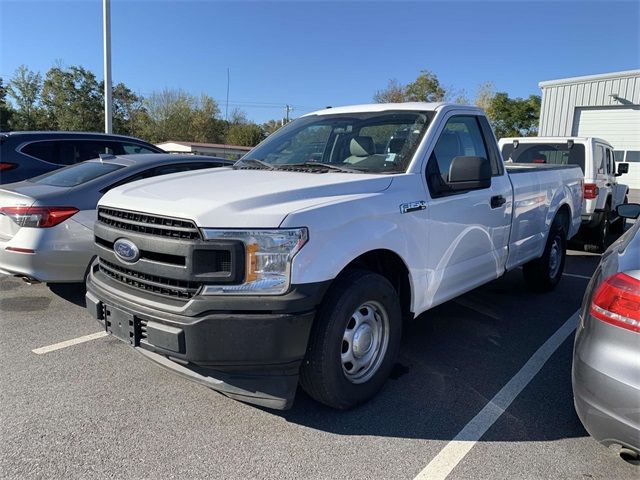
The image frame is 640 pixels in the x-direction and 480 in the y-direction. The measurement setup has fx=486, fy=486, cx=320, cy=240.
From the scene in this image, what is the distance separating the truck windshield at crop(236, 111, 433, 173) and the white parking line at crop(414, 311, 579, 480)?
1.71m

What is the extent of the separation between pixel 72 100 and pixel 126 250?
47640 millimetres

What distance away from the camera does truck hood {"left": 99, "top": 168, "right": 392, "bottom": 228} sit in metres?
2.56

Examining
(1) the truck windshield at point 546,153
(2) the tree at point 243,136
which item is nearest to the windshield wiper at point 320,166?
(1) the truck windshield at point 546,153

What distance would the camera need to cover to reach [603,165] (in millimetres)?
9328

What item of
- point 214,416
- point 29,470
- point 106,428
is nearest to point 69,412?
point 106,428

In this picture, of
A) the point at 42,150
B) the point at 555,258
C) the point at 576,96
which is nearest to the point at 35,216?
the point at 42,150

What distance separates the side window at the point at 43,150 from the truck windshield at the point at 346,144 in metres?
4.28

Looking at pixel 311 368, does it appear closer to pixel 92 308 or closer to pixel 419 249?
pixel 419 249

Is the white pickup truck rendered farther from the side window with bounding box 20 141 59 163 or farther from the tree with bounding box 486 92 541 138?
the tree with bounding box 486 92 541 138

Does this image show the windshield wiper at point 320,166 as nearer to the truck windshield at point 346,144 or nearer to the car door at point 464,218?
the truck windshield at point 346,144

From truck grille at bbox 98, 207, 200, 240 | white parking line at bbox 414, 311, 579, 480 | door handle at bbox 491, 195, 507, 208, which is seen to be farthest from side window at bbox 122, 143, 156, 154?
white parking line at bbox 414, 311, 579, 480

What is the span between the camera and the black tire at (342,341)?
2.73 meters

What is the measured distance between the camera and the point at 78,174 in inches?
205

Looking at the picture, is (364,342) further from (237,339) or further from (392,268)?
(237,339)
